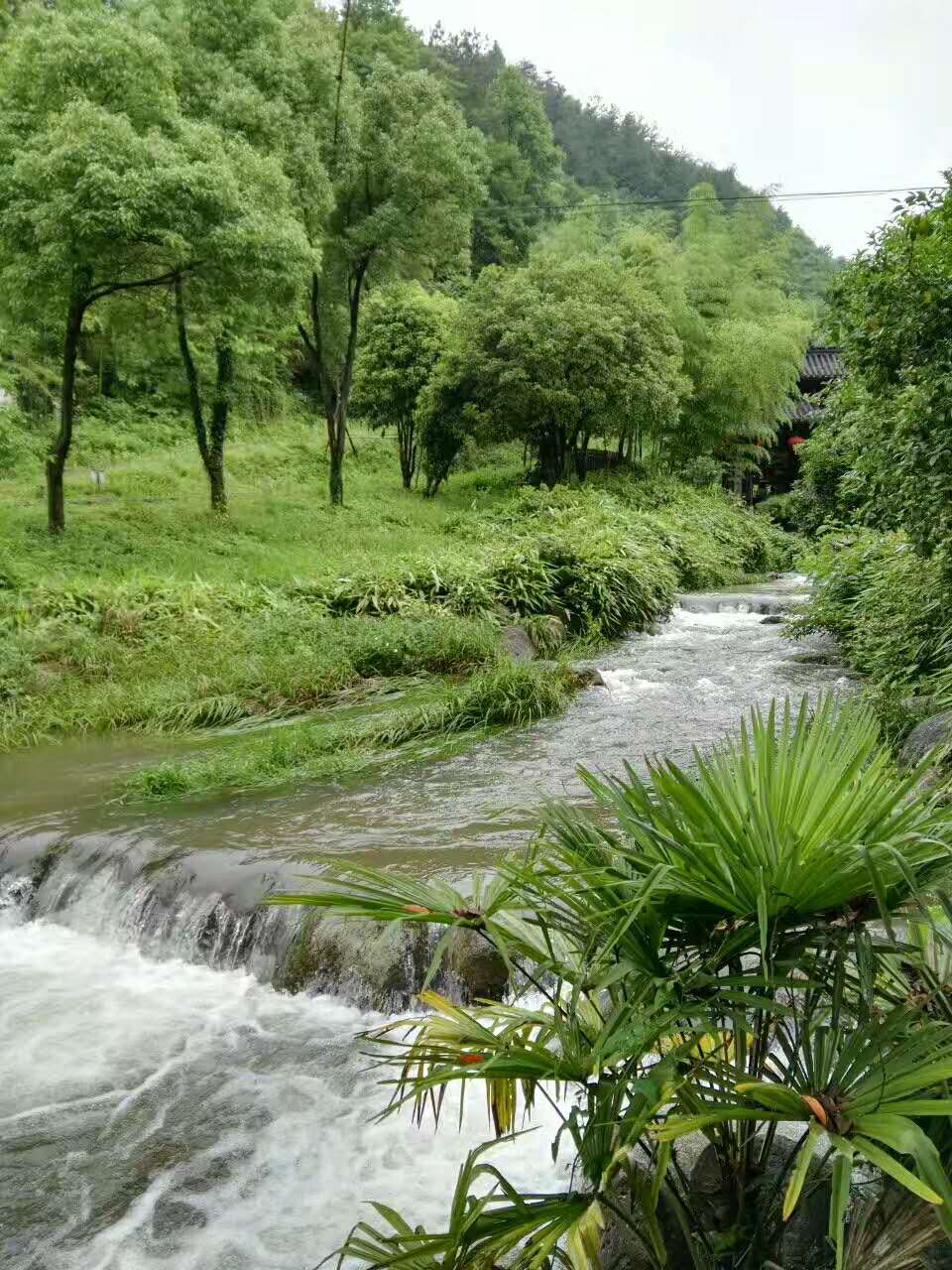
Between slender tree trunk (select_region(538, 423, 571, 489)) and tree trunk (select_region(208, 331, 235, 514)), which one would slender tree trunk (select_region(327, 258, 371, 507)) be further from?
slender tree trunk (select_region(538, 423, 571, 489))

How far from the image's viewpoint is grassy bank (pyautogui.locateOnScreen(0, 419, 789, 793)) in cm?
994

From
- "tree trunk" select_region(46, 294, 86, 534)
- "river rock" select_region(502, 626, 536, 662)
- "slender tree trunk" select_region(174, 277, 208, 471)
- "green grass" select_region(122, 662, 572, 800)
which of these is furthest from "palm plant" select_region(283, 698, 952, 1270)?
"slender tree trunk" select_region(174, 277, 208, 471)

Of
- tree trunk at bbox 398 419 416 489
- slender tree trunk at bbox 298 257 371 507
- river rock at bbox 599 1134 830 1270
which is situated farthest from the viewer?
tree trunk at bbox 398 419 416 489

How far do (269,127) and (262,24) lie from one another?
1.91 metres

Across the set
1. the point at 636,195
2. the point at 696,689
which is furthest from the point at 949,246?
the point at 636,195

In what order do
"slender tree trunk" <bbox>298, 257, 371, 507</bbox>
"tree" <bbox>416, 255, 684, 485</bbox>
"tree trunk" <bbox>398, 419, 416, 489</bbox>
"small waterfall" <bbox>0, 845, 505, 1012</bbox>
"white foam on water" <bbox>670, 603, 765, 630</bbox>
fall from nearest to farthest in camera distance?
"small waterfall" <bbox>0, 845, 505, 1012</bbox> → "white foam on water" <bbox>670, 603, 765, 630</bbox> → "slender tree trunk" <bbox>298, 257, 371, 507</bbox> → "tree" <bbox>416, 255, 684, 485</bbox> → "tree trunk" <bbox>398, 419, 416, 489</bbox>

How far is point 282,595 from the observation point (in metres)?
13.4

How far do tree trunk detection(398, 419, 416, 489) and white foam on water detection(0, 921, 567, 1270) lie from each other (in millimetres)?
22613

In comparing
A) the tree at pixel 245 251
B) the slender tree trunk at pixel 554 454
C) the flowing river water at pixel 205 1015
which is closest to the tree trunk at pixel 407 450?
the slender tree trunk at pixel 554 454

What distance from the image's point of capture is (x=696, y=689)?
11055 mm

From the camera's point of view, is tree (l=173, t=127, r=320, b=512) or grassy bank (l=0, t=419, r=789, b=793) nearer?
grassy bank (l=0, t=419, r=789, b=793)

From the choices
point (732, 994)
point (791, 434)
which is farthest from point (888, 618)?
point (791, 434)

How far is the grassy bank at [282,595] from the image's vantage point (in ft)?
32.6

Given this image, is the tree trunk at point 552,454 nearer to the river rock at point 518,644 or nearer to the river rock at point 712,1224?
the river rock at point 518,644
